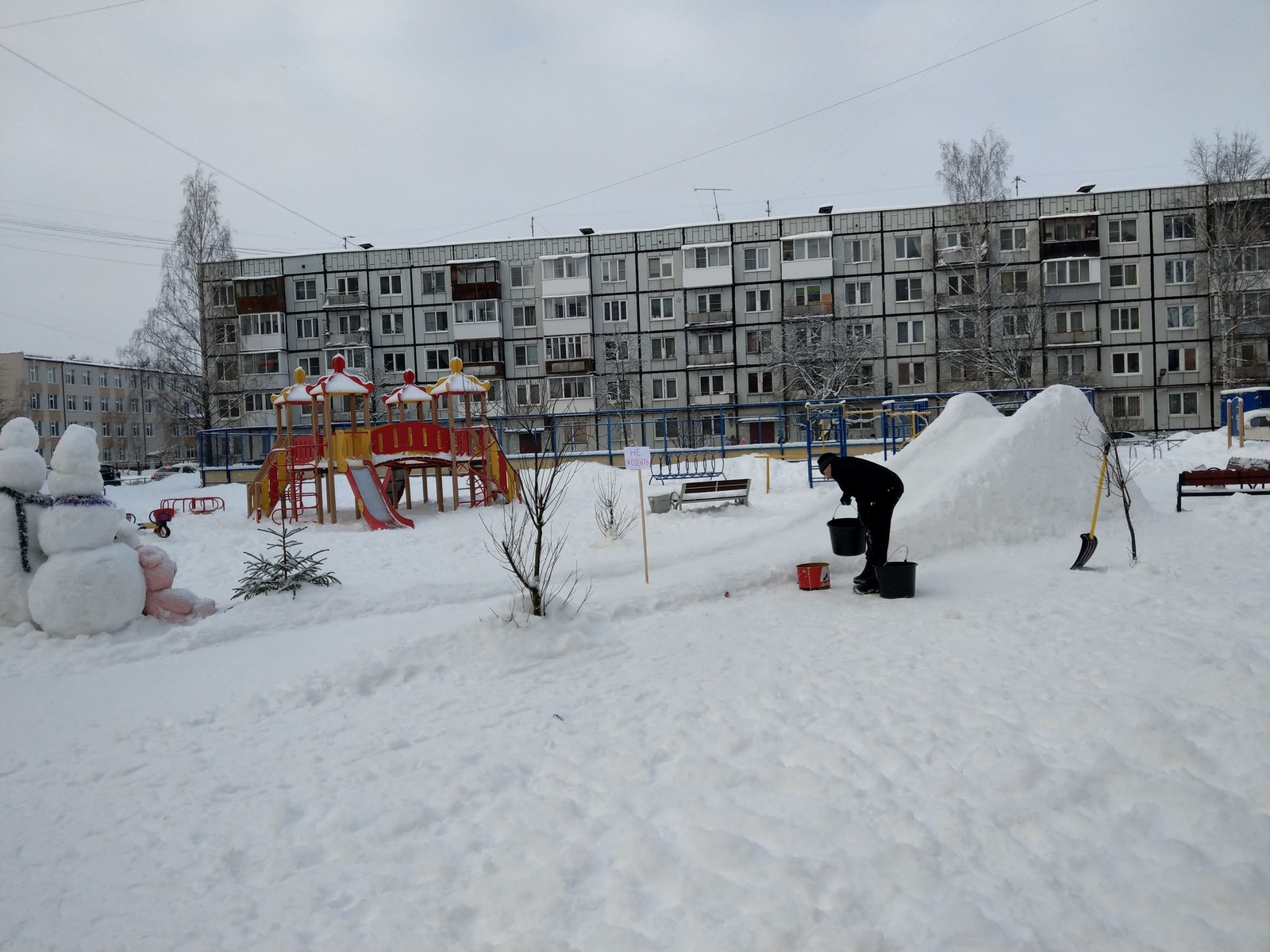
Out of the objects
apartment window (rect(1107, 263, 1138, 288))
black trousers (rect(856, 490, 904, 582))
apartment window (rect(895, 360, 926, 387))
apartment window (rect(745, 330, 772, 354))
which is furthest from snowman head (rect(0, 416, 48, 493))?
apartment window (rect(1107, 263, 1138, 288))

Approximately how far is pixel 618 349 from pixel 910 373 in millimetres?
15039

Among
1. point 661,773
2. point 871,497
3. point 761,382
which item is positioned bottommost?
point 661,773

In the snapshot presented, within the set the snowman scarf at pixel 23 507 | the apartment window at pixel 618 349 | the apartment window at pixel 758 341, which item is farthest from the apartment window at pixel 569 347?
the snowman scarf at pixel 23 507

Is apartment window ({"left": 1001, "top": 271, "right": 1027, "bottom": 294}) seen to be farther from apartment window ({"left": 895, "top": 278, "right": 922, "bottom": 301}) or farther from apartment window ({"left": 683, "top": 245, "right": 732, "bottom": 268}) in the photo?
apartment window ({"left": 683, "top": 245, "right": 732, "bottom": 268})

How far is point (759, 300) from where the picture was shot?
4238 centimetres

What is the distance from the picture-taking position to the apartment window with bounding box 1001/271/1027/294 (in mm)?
39125

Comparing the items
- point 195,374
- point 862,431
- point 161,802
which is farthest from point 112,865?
point 862,431

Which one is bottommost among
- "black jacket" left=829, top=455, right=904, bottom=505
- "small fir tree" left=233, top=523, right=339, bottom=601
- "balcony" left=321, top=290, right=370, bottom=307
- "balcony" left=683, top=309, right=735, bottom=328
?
"small fir tree" left=233, top=523, right=339, bottom=601

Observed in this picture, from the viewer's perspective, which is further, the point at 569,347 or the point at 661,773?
the point at 569,347

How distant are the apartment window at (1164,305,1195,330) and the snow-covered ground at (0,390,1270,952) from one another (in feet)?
123

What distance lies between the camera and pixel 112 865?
3.50 meters

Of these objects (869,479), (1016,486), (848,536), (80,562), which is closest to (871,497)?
(869,479)

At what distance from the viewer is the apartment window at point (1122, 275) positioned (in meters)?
39.9

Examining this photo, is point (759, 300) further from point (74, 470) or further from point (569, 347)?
point (74, 470)
